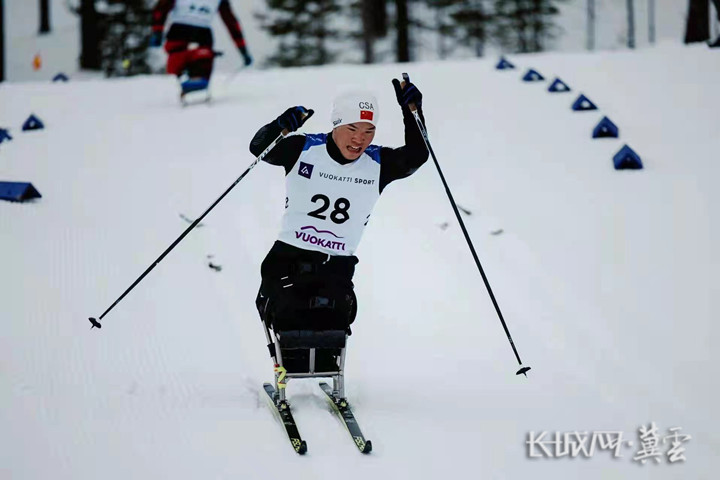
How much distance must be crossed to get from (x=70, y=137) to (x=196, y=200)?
2857mm

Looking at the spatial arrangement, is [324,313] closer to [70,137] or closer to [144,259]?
[144,259]

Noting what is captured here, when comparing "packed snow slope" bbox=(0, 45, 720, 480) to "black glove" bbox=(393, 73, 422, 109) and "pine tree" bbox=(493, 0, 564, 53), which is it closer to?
"black glove" bbox=(393, 73, 422, 109)

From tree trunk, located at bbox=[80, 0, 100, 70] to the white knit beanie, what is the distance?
19.1m

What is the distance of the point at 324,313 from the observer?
4676mm

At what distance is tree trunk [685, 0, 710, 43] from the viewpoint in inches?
592

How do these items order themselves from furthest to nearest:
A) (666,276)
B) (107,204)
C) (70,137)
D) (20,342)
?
(70,137) → (107,204) → (666,276) → (20,342)

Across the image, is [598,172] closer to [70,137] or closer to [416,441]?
[416,441]

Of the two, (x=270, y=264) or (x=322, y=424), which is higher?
(x=270, y=264)

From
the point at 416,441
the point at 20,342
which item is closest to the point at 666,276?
the point at 416,441

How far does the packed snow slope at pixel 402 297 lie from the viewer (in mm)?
4328

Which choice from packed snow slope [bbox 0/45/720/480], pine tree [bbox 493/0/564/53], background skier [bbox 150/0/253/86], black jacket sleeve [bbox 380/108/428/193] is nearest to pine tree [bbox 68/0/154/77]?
pine tree [bbox 493/0/564/53]

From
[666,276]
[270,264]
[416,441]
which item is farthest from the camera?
[666,276]

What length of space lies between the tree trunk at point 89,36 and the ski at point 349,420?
759 inches

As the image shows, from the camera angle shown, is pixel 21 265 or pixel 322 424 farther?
pixel 21 265
